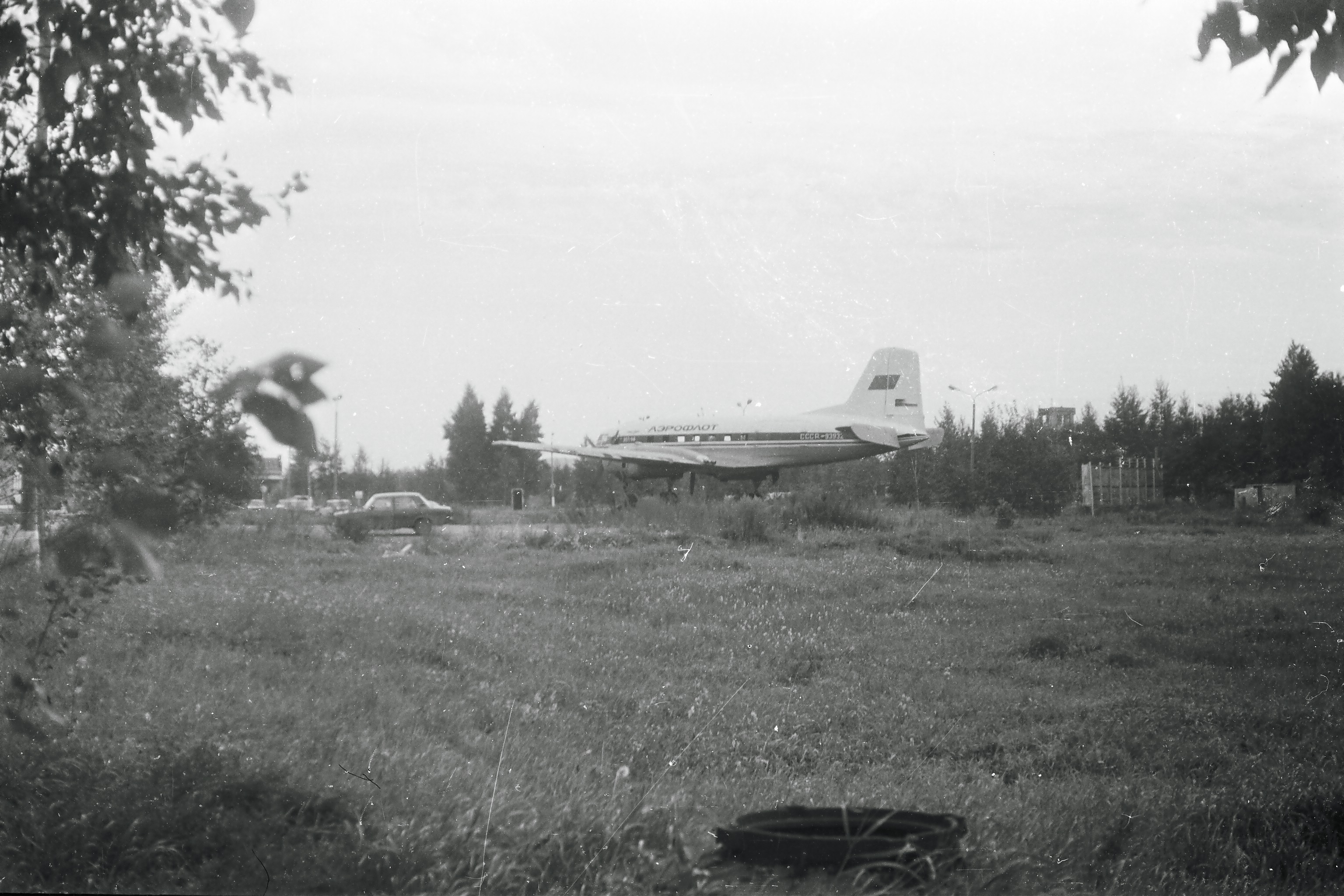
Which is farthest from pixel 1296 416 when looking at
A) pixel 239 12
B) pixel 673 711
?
pixel 239 12

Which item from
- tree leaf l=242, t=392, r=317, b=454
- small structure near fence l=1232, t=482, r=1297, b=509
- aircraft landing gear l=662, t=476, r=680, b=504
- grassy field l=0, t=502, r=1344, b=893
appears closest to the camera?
tree leaf l=242, t=392, r=317, b=454

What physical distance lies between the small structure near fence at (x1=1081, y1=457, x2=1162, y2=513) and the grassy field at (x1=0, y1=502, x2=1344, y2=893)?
0.14 meters

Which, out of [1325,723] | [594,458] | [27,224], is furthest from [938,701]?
[27,224]

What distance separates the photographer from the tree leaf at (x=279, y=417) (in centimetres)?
236

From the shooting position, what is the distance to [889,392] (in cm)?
349

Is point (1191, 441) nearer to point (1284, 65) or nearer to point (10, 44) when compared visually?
point (1284, 65)

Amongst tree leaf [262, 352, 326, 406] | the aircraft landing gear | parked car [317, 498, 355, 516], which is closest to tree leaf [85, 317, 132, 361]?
tree leaf [262, 352, 326, 406]

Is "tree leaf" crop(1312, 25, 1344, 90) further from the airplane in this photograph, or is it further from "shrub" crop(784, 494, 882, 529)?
"shrub" crop(784, 494, 882, 529)

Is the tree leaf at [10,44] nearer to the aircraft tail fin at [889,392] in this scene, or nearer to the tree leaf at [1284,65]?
the aircraft tail fin at [889,392]

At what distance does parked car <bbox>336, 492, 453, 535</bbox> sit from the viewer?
3.07 meters

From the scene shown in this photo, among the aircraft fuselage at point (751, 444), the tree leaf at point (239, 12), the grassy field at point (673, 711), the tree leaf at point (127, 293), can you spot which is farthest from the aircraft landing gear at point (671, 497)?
the tree leaf at point (239, 12)

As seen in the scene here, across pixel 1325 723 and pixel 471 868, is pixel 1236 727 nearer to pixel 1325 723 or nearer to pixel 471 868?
pixel 1325 723

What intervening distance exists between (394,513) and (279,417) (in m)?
0.83

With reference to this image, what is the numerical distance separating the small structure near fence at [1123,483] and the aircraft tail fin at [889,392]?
5.08ft
